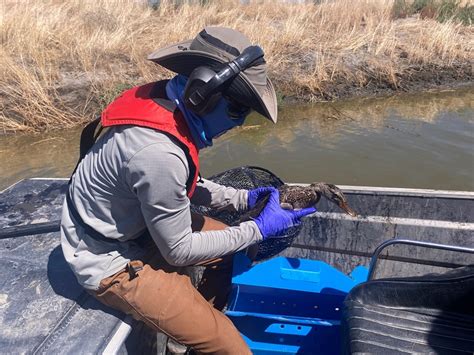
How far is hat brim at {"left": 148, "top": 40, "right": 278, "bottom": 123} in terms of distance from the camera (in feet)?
6.26

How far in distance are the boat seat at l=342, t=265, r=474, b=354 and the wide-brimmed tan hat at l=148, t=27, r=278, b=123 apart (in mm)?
1237

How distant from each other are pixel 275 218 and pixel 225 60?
1.05 meters

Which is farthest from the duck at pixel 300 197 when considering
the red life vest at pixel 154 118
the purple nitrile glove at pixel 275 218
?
the red life vest at pixel 154 118

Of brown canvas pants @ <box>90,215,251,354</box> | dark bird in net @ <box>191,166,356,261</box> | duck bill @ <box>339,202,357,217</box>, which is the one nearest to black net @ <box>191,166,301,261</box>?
dark bird in net @ <box>191,166,356,261</box>

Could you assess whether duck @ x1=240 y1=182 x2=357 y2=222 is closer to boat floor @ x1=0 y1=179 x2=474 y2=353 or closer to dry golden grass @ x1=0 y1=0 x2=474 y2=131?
boat floor @ x1=0 y1=179 x2=474 y2=353

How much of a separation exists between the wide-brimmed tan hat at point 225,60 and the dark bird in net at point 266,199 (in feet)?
3.23

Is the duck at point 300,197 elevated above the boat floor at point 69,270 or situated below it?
above

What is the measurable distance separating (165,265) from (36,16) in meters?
11.6

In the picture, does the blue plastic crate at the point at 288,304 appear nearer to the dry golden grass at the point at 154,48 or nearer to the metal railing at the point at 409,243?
the metal railing at the point at 409,243

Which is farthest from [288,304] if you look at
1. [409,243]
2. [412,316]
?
[409,243]

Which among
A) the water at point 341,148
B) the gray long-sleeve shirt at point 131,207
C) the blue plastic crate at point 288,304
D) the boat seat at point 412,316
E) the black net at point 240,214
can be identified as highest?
the gray long-sleeve shirt at point 131,207

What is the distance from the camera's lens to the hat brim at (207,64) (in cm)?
191

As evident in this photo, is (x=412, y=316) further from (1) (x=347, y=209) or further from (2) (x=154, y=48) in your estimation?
(2) (x=154, y=48)

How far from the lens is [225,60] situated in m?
1.91
